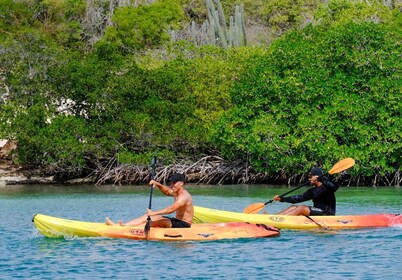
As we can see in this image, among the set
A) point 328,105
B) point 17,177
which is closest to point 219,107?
point 328,105

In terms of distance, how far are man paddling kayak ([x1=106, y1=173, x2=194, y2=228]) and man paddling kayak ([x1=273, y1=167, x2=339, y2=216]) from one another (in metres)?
2.56

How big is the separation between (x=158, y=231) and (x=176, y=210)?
0.52 m

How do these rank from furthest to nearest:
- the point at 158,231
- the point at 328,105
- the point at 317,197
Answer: the point at 328,105, the point at 317,197, the point at 158,231

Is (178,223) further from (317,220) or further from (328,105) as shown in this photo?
(328,105)

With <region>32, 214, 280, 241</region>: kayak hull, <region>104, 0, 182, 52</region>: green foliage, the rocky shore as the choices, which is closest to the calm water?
<region>32, 214, 280, 241</region>: kayak hull

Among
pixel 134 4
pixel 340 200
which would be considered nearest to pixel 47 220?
pixel 340 200

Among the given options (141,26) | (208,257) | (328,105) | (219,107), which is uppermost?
→ (141,26)

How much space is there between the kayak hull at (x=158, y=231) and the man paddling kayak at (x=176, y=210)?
211 mm

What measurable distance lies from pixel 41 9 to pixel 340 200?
28676 millimetres

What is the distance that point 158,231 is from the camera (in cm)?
1795

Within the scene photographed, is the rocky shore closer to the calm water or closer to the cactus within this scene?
the cactus

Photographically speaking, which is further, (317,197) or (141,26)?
(141,26)

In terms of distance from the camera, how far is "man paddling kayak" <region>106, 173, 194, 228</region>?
59.0ft

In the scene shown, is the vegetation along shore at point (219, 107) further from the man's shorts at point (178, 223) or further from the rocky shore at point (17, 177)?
the man's shorts at point (178, 223)
